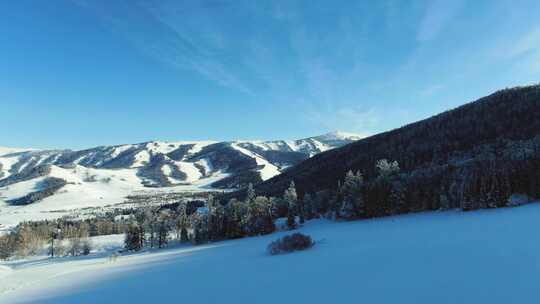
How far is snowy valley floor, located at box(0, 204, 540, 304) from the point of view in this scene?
72.2 ft

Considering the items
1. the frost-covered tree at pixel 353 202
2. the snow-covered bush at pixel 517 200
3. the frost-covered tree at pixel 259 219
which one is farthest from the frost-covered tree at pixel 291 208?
the snow-covered bush at pixel 517 200

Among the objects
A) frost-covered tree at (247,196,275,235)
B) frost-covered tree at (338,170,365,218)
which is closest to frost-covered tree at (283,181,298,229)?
frost-covered tree at (247,196,275,235)

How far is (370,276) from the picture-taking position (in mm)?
27734

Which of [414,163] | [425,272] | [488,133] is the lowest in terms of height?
[425,272]

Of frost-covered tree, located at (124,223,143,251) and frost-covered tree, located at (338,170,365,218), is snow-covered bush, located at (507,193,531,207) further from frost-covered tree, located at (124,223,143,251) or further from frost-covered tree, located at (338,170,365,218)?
frost-covered tree, located at (124,223,143,251)

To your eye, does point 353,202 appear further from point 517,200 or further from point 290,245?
point 290,245

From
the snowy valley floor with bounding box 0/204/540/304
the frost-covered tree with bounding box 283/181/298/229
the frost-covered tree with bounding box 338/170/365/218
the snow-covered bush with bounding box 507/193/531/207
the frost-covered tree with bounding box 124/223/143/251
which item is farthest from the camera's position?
the frost-covered tree with bounding box 124/223/143/251

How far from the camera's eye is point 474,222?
157 ft

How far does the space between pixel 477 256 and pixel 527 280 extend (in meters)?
7.60

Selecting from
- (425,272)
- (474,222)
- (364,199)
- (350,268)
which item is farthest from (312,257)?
(364,199)

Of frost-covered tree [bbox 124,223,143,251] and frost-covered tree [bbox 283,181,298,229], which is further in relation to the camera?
frost-covered tree [bbox 124,223,143,251]

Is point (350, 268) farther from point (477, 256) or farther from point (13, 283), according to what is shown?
point (13, 283)

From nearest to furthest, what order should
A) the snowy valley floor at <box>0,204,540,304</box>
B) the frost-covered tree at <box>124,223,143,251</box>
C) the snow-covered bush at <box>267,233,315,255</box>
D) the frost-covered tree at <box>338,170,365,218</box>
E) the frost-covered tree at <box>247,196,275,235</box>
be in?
the snowy valley floor at <box>0,204,540,304</box>, the snow-covered bush at <box>267,233,315,255</box>, the frost-covered tree at <box>338,170,365,218</box>, the frost-covered tree at <box>247,196,275,235</box>, the frost-covered tree at <box>124,223,143,251</box>

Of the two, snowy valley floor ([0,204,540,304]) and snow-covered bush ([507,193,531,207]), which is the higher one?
snow-covered bush ([507,193,531,207])
